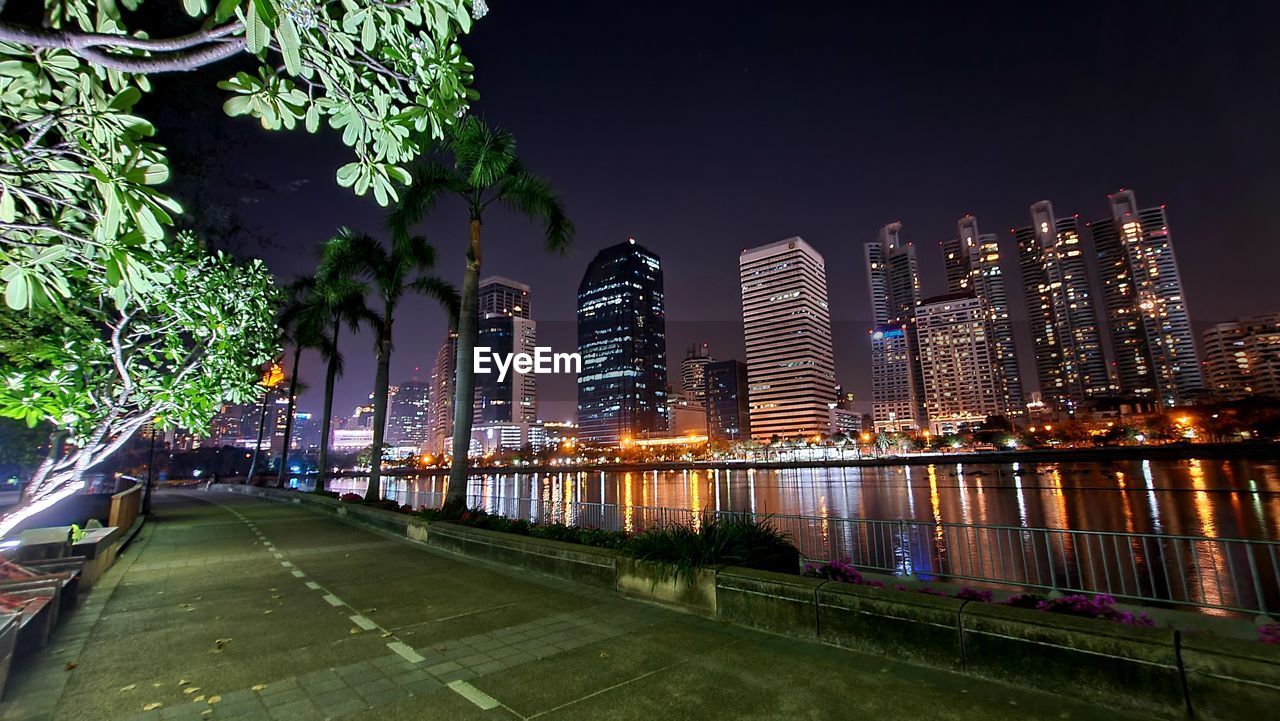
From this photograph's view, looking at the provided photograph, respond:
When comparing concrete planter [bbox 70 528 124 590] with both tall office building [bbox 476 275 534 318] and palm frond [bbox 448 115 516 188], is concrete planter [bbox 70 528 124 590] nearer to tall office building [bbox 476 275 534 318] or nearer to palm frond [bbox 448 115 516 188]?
palm frond [bbox 448 115 516 188]

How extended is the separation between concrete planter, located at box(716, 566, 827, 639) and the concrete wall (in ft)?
0.04

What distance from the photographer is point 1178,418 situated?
13812 cm

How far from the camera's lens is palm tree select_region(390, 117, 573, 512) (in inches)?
581

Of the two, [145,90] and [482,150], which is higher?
[482,150]

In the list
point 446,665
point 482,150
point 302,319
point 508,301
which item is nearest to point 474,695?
point 446,665

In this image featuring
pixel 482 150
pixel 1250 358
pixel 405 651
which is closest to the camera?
pixel 405 651

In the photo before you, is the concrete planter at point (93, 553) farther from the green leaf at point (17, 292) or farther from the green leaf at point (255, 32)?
the green leaf at point (255, 32)

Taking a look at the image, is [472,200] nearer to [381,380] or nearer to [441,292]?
[441,292]

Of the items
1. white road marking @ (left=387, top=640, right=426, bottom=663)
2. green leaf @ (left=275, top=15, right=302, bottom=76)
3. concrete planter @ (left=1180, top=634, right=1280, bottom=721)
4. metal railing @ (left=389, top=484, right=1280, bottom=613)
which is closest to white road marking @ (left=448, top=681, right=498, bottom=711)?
white road marking @ (left=387, top=640, right=426, bottom=663)

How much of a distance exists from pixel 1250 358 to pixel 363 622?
27826 cm

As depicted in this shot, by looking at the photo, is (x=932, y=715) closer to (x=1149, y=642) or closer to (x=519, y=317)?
(x=1149, y=642)

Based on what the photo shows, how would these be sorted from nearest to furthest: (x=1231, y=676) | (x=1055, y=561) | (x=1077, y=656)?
(x=1231, y=676), (x=1077, y=656), (x=1055, y=561)

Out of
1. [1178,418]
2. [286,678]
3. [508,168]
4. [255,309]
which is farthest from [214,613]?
[1178,418]

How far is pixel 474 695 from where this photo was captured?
4.66m
